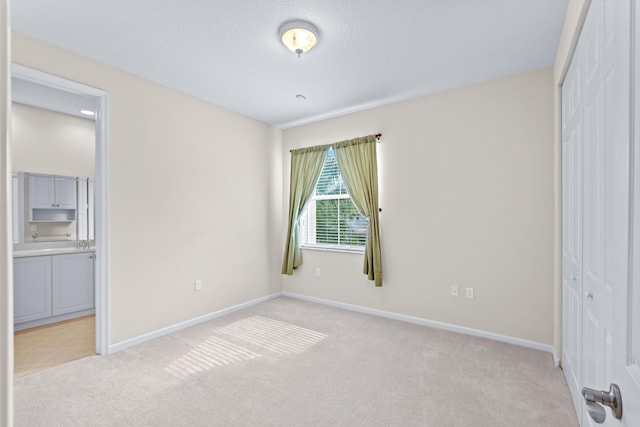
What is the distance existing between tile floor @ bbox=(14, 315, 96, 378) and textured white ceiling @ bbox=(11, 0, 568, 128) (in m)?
2.78

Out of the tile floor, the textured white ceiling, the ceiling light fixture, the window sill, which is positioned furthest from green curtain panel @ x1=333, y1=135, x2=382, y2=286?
the tile floor

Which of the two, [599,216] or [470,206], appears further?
[470,206]

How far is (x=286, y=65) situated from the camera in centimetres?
299

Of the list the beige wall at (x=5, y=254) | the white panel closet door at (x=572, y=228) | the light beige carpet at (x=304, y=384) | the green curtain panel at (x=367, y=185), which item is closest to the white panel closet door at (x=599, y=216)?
the white panel closet door at (x=572, y=228)

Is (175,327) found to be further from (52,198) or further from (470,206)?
(470,206)

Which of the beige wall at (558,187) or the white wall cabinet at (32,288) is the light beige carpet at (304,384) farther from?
the white wall cabinet at (32,288)

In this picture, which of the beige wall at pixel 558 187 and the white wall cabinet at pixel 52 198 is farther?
the white wall cabinet at pixel 52 198

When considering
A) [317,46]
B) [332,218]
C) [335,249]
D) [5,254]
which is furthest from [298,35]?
[335,249]

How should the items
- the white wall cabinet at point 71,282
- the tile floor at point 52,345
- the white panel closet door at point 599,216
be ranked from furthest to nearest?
the white wall cabinet at point 71,282 → the tile floor at point 52,345 → the white panel closet door at point 599,216

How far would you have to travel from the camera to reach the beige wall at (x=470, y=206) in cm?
302

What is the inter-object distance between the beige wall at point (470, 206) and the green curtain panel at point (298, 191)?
679 mm

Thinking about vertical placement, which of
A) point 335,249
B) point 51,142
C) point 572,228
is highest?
point 51,142

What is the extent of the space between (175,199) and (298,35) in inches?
88.1

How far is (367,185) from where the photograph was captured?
4055 mm
